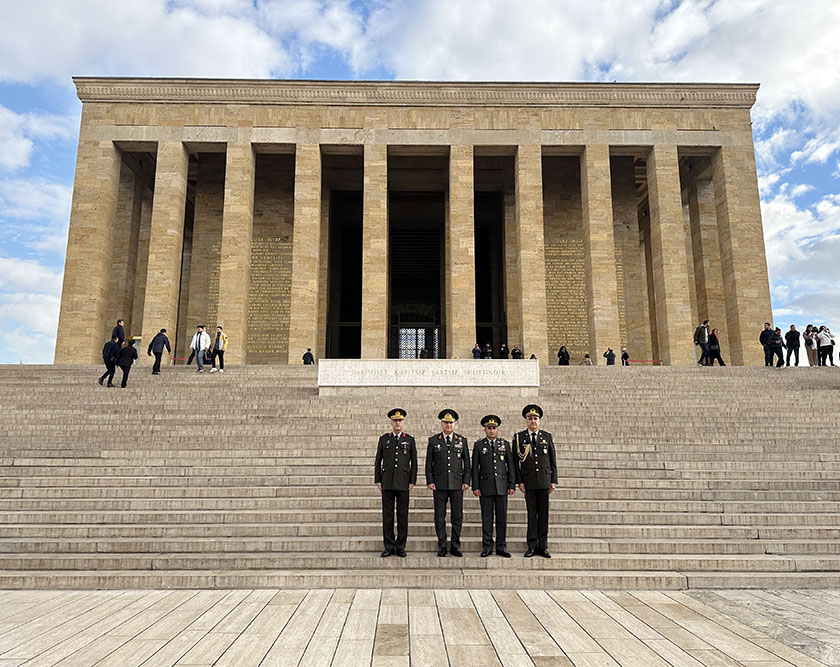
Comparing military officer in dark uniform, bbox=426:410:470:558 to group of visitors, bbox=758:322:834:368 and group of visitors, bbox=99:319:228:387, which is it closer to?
group of visitors, bbox=99:319:228:387

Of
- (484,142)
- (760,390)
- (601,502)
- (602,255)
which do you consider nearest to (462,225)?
(484,142)

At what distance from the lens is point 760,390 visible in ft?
39.3

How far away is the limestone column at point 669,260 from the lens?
18953 millimetres

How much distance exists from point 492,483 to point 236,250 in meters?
15.8

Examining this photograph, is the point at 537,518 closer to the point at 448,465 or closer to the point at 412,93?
the point at 448,465

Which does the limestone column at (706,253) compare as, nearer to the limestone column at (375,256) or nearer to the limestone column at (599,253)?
the limestone column at (599,253)

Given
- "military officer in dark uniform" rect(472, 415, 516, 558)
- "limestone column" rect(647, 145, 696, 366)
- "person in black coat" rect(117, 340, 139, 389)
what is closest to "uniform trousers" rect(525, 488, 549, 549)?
"military officer in dark uniform" rect(472, 415, 516, 558)

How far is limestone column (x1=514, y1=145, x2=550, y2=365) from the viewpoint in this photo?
19.0 meters

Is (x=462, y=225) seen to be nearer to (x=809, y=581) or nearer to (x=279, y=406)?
(x=279, y=406)

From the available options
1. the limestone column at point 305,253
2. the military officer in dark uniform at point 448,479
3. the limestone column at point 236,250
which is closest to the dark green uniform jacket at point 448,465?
the military officer in dark uniform at point 448,479

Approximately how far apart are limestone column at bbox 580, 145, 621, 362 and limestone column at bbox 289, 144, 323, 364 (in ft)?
29.7

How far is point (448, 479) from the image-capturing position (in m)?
5.43

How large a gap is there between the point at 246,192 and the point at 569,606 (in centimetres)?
1827

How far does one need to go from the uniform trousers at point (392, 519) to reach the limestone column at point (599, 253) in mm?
14500
